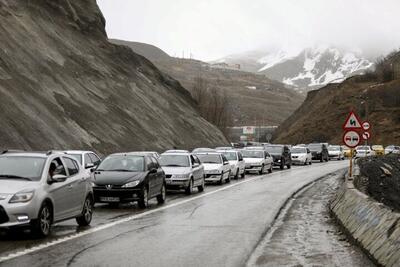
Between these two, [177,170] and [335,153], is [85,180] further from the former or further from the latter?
[335,153]

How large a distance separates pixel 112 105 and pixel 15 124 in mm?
17620

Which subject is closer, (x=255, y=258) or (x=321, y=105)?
(x=255, y=258)

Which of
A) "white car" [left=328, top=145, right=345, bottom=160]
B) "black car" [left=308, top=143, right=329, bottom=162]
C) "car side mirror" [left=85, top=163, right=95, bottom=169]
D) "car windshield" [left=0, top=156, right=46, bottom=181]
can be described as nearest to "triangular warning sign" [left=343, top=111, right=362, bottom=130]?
"car side mirror" [left=85, top=163, right=95, bottom=169]

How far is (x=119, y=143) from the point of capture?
4769 cm

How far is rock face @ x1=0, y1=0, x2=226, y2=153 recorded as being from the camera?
3913cm

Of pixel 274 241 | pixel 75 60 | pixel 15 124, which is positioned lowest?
Result: pixel 274 241

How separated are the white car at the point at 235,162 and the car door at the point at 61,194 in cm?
2191

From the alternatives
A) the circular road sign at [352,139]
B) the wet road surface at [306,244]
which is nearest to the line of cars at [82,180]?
the wet road surface at [306,244]

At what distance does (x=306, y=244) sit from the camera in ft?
37.8

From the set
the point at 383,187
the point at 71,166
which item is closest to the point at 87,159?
the point at 71,166

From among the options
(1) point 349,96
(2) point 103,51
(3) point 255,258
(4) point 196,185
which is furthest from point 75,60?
(1) point 349,96

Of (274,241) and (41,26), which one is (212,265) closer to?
(274,241)

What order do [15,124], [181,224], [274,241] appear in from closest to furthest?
[274,241] < [181,224] < [15,124]

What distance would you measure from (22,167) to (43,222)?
122cm
